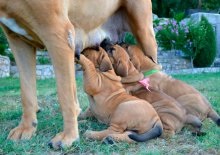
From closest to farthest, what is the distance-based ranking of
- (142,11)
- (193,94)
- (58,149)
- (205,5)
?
(58,149) → (193,94) → (142,11) → (205,5)

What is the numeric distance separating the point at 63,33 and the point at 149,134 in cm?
101

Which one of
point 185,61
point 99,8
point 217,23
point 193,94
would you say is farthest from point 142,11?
point 217,23

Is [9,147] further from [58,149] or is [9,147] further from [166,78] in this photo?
[166,78]

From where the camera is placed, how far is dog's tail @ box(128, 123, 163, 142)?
356 cm

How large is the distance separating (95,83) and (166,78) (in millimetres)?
824

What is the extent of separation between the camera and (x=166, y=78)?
4.57m

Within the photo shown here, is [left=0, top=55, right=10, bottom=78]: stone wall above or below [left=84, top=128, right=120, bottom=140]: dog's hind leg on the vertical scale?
above

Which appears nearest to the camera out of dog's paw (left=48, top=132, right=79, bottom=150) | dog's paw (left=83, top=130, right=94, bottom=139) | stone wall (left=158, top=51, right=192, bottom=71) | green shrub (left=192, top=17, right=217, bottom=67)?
dog's paw (left=48, top=132, right=79, bottom=150)

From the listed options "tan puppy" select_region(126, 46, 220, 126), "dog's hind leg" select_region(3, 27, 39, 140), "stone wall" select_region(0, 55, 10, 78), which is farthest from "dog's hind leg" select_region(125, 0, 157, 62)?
"stone wall" select_region(0, 55, 10, 78)

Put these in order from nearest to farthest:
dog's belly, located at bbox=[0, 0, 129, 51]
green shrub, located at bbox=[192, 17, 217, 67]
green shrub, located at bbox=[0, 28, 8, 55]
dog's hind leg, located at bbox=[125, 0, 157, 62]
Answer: dog's belly, located at bbox=[0, 0, 129, 51] → dog's hind leg, located at bbox=[125, 0, 157, 62] → green shrub, located at bbox=[0, 28, 8, 55] → green shrub, located at bbox=[192, 17, 217, 67]

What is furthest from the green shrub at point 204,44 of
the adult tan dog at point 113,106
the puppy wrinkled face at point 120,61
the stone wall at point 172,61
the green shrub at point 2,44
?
the adult tan dog at point 113,106

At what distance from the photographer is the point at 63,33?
142 inches

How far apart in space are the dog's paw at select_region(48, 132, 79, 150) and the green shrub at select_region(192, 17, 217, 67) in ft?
38.0

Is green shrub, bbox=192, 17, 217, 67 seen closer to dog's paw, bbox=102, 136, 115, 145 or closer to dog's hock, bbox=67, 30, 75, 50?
dog's hock, bbox=67, 30, 75, 50
